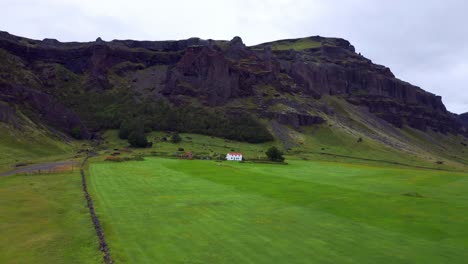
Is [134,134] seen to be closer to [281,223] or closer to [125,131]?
[125,131]

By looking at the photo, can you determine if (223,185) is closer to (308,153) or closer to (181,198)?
(181,198)

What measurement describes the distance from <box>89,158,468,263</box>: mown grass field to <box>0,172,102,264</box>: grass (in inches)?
94.3

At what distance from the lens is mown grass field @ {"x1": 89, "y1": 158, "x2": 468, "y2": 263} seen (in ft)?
89.6

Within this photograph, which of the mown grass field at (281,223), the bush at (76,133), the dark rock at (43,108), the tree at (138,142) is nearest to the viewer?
the mown grass field at (281,223)

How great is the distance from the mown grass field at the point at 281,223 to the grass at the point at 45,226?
239cm

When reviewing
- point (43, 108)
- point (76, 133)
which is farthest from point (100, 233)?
point (43, 108)

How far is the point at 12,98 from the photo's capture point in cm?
17462

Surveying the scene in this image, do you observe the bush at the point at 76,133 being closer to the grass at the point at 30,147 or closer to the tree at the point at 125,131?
the tree at the point at 125,131

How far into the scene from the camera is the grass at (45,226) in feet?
88.6

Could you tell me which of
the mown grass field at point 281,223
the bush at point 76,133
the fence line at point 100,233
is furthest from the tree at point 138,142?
the fence line at point 100,233

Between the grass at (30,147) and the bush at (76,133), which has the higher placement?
the bush at (76,133)

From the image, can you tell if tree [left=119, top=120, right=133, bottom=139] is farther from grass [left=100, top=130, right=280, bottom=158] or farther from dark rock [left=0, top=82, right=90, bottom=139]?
dark rock [left=0, top=82, right=90, bottom=139]

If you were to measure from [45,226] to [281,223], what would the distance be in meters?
23.6

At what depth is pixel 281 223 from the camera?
37.0 metres
